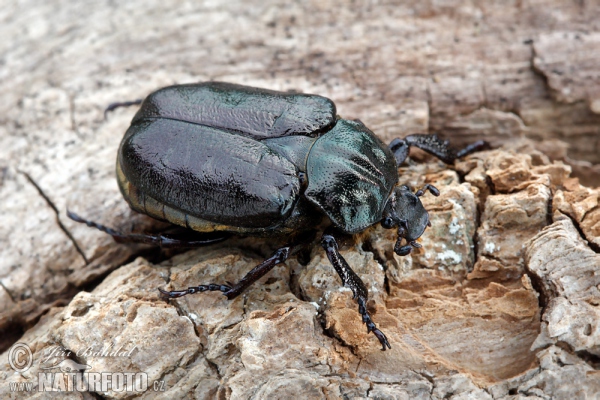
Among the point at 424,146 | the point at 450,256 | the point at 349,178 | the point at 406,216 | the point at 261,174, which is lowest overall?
the point at 450,256

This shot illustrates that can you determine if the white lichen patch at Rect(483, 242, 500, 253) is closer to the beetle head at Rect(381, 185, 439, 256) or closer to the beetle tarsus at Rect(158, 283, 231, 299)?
the beetle head at Rect(381, 185, 439, 256)

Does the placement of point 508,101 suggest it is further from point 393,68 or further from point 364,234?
point 364,234

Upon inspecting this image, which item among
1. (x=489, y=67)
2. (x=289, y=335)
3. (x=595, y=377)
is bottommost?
(x=595, y=377)

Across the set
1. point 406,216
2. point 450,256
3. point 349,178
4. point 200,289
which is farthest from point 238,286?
point 450,256

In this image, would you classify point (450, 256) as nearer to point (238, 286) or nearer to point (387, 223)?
point (387, 223)

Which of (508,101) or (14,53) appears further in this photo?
(14,53)

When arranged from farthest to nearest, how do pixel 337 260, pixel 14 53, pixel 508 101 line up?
pixel 14 53
pixel 508 101
pixel 337 260

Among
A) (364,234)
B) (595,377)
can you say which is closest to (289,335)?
(364,234)

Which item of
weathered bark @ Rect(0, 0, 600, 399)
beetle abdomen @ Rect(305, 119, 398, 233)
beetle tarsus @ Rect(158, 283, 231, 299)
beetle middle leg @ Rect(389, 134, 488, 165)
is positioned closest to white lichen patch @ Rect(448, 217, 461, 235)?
weathered bark @ Rect(0, 0, 600, 399)
